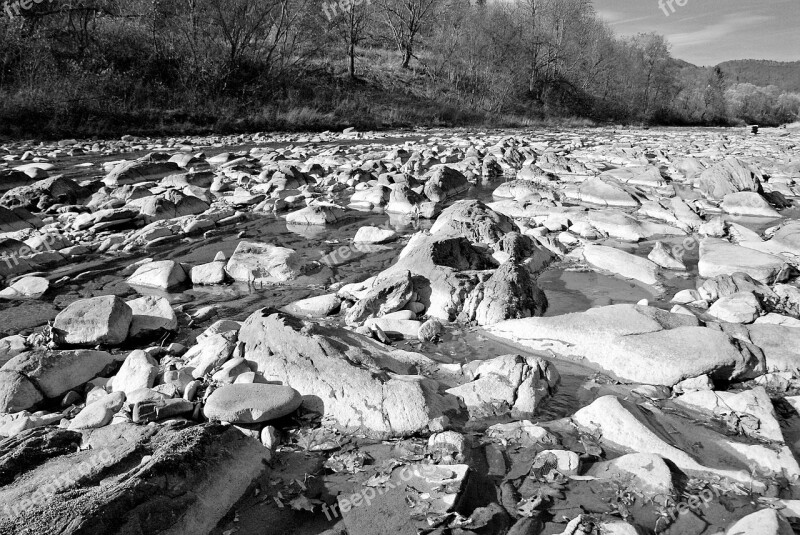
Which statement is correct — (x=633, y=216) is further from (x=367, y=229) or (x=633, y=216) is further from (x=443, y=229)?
(x=367, y=229)

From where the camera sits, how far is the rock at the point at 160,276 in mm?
6965

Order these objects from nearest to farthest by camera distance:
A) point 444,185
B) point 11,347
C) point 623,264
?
point 11,347 < point 623,264 < point 444,185

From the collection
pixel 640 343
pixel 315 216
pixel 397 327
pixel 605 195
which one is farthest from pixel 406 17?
pixel 640 343

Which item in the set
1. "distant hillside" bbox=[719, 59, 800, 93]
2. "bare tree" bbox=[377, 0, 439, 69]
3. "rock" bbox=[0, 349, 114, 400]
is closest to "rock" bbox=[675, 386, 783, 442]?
"rock" bbox=[0, 349, 114, 400]

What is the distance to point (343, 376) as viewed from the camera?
13.4 feet

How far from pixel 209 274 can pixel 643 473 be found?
554cm

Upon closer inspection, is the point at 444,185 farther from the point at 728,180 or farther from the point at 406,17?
the point at 406,17

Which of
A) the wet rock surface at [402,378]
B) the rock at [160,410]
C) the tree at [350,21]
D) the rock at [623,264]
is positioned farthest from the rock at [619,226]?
the tree at [350,21]

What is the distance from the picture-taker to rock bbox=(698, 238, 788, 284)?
6504mm

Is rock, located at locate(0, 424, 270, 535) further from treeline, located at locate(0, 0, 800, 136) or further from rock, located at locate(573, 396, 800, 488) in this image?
treeline, located at locate(0, 0, 800, 136)

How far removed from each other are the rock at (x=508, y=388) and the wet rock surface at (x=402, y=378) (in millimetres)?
18

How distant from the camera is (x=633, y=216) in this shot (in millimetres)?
9867

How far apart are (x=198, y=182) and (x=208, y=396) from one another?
9.82m

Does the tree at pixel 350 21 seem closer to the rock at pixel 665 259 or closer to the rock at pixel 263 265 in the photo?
the rock at pixel 263 265
